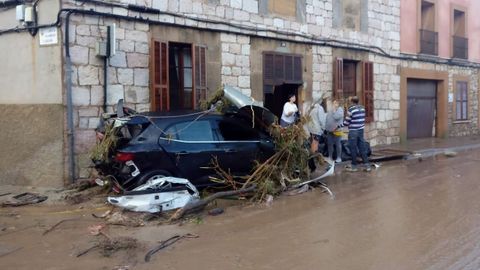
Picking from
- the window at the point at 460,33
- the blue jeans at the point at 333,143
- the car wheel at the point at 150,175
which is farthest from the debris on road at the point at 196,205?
the window at the point at 460,33

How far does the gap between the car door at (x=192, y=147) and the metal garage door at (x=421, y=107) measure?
1188 cm

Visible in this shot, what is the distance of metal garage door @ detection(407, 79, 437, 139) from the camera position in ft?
59.9

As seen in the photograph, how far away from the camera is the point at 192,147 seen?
26.2ft

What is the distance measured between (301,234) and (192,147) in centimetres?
269

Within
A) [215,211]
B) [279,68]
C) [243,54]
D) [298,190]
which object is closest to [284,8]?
[279,68]

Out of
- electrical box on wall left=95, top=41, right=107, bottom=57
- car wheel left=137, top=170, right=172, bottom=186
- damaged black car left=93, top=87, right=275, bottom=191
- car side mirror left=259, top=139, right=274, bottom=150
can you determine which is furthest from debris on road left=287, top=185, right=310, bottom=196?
electrical box on wall left=95, top=41, right=107, bottom=57

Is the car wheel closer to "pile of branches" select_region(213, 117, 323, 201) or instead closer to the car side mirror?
"pile of branches" select_region(213, 117, 323, 201)

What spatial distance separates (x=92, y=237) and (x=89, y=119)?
147 inches

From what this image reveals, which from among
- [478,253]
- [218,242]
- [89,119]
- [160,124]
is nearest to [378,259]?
[478,253]

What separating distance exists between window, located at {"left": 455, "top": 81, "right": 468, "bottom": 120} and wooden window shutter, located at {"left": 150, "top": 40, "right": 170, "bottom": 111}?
1415 cm

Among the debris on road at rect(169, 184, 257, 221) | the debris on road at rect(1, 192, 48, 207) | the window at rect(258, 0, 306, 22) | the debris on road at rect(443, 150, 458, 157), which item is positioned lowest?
the debris on road at rect(1, 192, 48, 207)

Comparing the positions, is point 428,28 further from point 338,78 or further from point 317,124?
point 317,124

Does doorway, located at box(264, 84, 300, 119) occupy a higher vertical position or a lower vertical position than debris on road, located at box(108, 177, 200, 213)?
higher

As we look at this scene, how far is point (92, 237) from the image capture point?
6.07m
